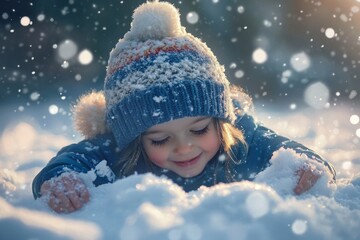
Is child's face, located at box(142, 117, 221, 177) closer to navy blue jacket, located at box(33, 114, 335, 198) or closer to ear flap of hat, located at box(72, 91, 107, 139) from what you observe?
navy blue jacket, located at box(33, 114, 335, 198)

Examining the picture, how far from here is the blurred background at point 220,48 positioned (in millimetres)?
5688

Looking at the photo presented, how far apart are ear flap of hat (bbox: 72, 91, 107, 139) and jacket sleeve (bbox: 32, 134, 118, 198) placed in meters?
0.06

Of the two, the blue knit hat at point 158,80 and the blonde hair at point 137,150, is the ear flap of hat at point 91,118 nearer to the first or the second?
the blue knit hat at point 158,80

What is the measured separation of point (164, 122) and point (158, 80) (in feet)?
0.73

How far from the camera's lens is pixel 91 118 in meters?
2.62

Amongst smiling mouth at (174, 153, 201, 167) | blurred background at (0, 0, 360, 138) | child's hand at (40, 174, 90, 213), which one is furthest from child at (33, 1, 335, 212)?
blurred background at (0, 0, 360, 138)

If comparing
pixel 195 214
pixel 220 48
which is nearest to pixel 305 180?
pixel 195 214

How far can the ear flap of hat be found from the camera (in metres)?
2.64

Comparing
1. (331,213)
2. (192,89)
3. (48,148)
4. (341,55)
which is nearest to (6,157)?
(48,148)

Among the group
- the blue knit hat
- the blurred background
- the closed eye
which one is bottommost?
the closed eye

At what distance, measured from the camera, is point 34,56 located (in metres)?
5.83

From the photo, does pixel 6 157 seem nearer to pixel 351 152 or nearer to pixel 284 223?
pixel 351 152

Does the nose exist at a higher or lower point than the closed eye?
lower

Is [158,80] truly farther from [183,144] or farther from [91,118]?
[91,118]
